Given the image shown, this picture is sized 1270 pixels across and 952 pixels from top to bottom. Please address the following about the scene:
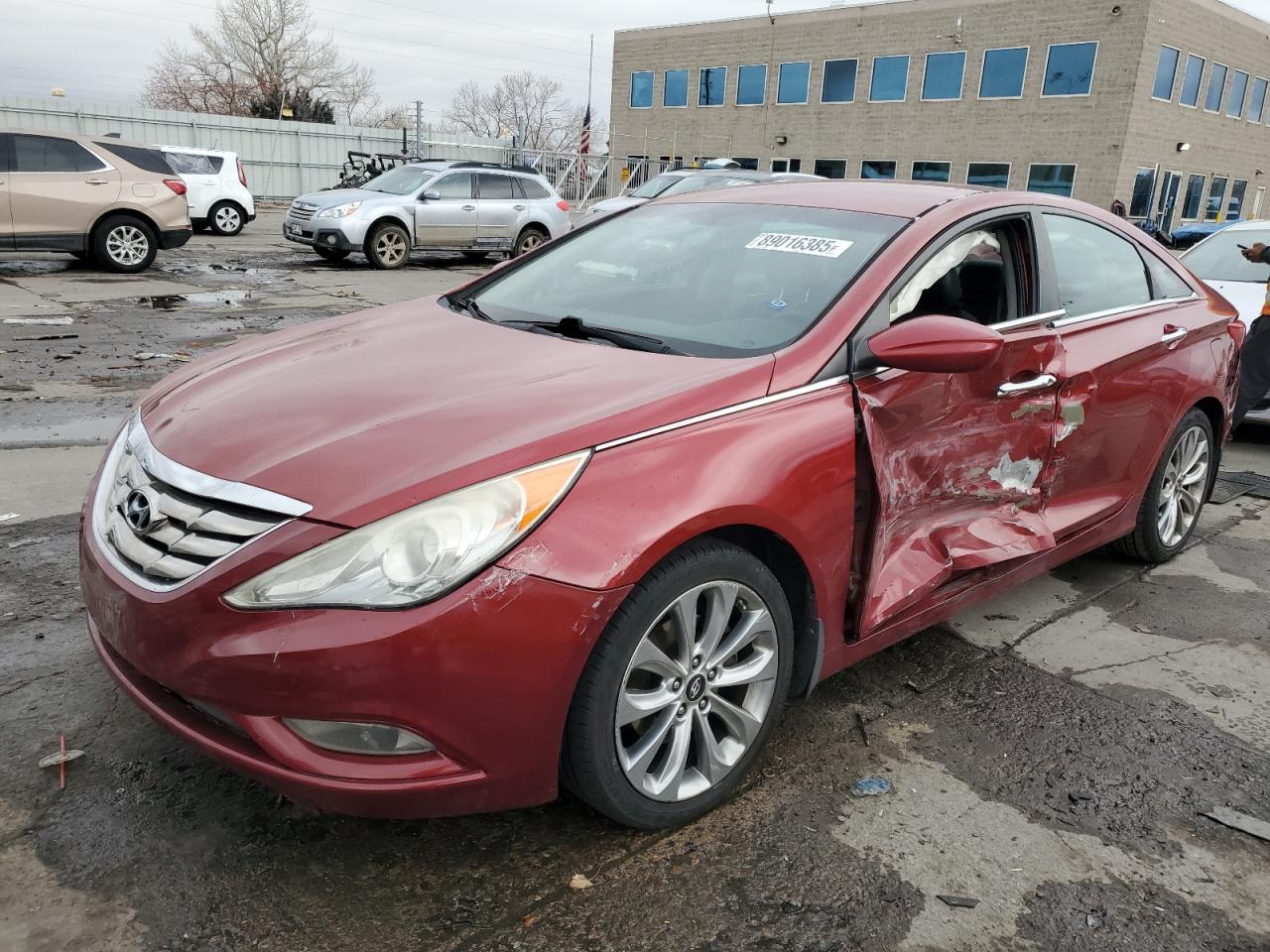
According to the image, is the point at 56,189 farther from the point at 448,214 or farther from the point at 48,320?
the point at 448,214

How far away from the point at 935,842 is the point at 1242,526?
3.64 meters

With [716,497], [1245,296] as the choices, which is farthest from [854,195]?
[1245,296]

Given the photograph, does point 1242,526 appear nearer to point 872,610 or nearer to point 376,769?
point 872,610

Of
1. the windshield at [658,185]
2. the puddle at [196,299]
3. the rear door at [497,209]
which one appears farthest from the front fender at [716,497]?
the windshield at [658,185]

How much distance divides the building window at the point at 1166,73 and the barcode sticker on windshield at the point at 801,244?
108 feet

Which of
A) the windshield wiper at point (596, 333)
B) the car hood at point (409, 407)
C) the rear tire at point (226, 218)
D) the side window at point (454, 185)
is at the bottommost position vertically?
the rear tire at point (226, 218)

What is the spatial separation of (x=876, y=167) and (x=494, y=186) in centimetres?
2434

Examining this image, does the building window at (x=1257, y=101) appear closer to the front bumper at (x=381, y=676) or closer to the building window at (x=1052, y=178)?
the building window at (x=1052, y=178)

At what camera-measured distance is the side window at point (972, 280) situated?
310cm

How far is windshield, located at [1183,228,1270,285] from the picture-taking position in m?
7.36

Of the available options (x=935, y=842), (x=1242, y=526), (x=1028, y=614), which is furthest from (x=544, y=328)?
(x=1242, y=526)

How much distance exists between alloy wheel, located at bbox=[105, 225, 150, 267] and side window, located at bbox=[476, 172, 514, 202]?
210 inches

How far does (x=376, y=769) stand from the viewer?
1994 mm

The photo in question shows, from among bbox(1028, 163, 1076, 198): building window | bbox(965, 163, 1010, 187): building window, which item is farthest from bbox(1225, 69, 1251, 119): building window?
bbox(965, 163, 1010, 187): building window
